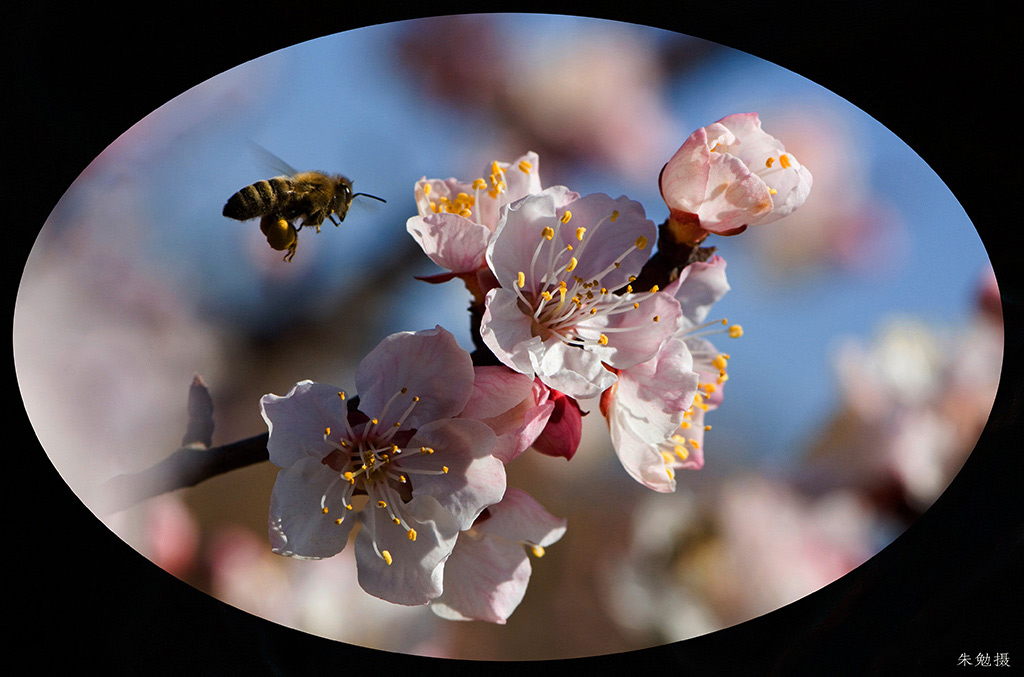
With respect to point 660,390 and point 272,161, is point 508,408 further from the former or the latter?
point 272,161

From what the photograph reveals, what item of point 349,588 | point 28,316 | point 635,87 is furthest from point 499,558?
point 635,87

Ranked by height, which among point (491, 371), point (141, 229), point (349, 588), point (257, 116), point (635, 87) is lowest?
point (349, 588)

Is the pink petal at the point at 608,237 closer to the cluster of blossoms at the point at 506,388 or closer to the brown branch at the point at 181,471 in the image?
the cluster of blossoms at the point at 506,388

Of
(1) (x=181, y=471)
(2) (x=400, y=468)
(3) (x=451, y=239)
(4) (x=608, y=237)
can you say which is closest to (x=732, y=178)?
(4) (x=608, y=237)

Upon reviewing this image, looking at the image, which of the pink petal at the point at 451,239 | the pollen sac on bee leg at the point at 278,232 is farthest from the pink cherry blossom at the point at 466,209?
the pollen sac on bee leg at the point at 278,232

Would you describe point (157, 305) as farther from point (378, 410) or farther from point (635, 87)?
point (635, 87)

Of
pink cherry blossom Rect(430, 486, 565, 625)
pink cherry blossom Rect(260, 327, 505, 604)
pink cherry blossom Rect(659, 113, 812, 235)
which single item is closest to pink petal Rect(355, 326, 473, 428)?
pink cherry blossom Rect(260, 327, 505, 604)
